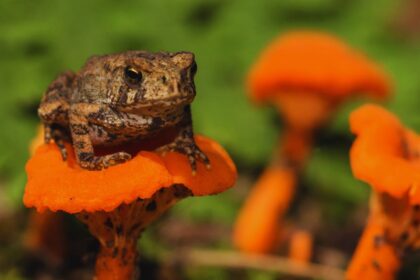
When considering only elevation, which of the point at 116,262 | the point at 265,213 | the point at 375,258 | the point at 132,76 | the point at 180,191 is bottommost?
the point at 265,213

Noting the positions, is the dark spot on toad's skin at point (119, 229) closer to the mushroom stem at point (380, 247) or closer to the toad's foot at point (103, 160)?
the toad's foot at point (103, 160)

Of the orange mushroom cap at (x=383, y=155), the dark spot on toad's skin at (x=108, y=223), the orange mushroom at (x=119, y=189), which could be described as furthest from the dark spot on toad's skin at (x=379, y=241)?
the dark spot on toad's skin at (x=108, y=223)

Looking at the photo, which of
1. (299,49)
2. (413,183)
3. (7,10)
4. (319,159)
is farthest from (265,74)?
(7,10)

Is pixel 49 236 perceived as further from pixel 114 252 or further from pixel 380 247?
pixel 380 247

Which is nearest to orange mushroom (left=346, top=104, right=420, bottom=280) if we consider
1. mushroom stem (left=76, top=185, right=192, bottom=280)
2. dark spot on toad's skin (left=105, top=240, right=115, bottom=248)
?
mushroom stem (left=76, top=185, right=192, bottom=280)

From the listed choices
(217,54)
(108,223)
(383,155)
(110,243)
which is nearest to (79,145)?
(108,223)

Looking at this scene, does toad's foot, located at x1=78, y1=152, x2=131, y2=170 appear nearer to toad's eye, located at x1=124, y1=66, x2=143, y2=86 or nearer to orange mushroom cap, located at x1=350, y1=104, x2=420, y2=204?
toad's eye, located at x1=124, y1=66, x2=143, y2=86

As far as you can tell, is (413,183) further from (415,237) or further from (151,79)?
(151,79)
